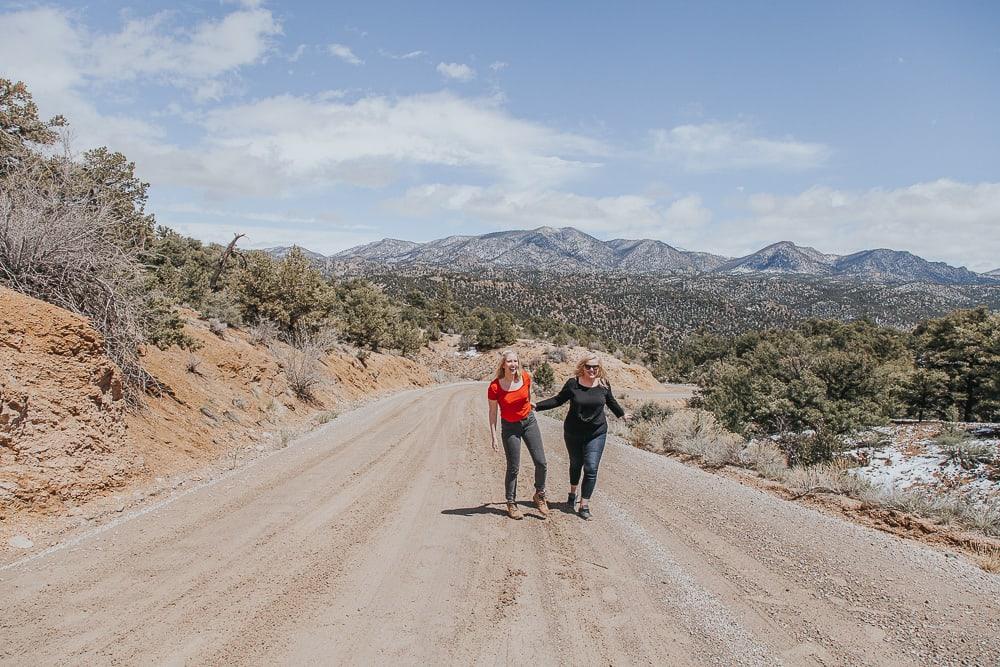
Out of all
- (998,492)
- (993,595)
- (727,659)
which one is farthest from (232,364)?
(998,492)

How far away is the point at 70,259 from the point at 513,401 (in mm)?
6989

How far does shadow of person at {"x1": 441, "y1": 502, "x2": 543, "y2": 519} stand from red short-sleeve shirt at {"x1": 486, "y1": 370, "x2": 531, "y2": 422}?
1129mm

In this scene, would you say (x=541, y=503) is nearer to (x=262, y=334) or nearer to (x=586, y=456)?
(x=586, y=456)

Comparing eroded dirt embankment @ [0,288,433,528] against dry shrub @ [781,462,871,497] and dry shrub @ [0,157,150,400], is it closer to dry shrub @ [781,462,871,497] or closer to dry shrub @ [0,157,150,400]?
dry shrub @ [0,157,150,400]

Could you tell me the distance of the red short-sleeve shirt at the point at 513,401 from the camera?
19.6 feet

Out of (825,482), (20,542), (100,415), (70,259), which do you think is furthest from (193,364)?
(825,482)

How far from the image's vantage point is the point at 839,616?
150 inches

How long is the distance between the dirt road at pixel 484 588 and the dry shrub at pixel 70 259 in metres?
3.57

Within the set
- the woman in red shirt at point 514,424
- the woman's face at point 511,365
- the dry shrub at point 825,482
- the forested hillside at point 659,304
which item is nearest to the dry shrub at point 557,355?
the forested hillside at point 659,304

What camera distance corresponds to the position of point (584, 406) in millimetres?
6055

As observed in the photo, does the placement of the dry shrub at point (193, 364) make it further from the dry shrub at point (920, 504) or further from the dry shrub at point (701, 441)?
the dry shrub at point (920, 504)

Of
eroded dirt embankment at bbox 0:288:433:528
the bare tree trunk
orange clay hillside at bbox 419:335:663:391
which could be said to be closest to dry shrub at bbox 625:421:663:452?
eroded dirt embankment at bbox 0:288:433:528

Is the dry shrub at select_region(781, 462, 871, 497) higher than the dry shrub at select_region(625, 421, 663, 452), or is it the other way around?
the dry shrub at select_region(781, 462, 871, 497)

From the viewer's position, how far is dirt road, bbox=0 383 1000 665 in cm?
334
